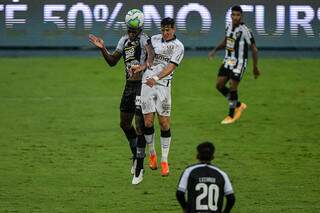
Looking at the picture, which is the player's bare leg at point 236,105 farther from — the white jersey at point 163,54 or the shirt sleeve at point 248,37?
the white jersey at point 163,54

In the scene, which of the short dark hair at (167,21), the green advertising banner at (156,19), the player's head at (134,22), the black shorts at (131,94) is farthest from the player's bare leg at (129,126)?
the green advertising banner at (156,19)

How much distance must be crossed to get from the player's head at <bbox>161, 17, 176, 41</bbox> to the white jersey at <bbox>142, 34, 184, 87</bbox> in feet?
0.31

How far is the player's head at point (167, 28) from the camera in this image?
57.8 ft

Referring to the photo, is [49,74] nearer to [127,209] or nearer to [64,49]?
[64,49]

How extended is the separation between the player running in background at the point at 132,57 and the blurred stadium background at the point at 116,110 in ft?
4.04

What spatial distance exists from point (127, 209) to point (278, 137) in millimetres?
8186

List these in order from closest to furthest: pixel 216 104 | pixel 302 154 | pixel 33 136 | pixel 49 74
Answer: pixel 302 154 < pixel 33 136 < pixel 216 104 < pixel 49 74

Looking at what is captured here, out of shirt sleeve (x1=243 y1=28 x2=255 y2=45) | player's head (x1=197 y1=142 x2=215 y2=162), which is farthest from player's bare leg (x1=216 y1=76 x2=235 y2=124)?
player's head (x1=197 y1=142 x2=215 y2=162)

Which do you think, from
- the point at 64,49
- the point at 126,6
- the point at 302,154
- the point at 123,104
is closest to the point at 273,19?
the point at 126,6

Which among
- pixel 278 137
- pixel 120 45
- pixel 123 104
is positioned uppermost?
pixel 120 45

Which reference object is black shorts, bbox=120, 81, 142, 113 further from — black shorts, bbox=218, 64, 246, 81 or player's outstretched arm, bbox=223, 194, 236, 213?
black shorts, bbox=218, 64, 246, 81

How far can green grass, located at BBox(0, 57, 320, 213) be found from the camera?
18.0 meters

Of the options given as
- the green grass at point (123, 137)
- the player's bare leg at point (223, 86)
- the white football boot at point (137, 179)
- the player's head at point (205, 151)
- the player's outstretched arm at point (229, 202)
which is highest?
the player's head at point (205, 151)

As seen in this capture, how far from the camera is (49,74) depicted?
32.4 m
